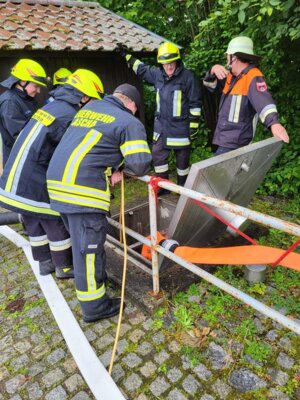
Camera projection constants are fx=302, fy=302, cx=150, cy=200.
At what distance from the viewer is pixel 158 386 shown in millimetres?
2164

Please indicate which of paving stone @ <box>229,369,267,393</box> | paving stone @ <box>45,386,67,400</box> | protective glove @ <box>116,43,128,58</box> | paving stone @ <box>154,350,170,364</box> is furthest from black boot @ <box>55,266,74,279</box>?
protective glove @ <box>116,43,128,58</box>

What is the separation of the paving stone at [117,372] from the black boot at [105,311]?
477 mm

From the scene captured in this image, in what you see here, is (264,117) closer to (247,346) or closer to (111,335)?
(247,346)

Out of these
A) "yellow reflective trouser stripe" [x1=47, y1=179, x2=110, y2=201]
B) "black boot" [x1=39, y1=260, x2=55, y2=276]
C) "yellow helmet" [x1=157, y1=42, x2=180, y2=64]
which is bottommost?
"black boot" [x1=39, y1=260, x2=55, y2=276]

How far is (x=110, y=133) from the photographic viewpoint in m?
2.32

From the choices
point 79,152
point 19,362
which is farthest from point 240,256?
point 19,362

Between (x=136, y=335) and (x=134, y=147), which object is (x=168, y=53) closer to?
(x=134, y=147)

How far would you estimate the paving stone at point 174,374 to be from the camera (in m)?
2.20

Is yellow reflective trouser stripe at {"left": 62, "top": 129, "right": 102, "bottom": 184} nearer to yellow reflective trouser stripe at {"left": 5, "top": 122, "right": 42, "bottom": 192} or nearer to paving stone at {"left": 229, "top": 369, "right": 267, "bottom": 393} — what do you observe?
yellow reflective trouser stripe at {"left": 5, "top": 122, "right": 42, "bottom": 192}

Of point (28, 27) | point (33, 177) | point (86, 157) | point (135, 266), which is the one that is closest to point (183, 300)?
point (135, 266)

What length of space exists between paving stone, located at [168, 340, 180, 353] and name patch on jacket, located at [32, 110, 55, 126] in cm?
220

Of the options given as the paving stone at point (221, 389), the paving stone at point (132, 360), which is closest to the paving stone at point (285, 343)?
the paving stone at point (221, 389)

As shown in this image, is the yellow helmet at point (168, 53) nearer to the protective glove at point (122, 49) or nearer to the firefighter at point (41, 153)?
the protective glove at point (122, 49)

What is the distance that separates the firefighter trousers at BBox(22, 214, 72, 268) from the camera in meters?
3.12
